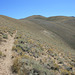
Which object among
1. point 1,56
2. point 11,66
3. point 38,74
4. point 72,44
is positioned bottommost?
point 72,44

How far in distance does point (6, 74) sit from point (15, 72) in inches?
23.3

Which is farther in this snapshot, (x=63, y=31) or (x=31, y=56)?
(x=63, y=31)

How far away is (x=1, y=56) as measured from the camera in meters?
6.68

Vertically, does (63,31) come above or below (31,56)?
above

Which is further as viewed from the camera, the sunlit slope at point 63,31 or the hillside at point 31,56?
the sunlit slope at point 63,31

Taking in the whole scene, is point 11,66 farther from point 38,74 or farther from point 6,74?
point 38,74

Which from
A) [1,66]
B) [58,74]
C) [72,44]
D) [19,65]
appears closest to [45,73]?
[58,74]

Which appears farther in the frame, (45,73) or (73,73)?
(73,73)

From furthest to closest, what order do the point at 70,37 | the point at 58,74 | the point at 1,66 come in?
the point at 70,37, the point at 58,74, the point at 1,66

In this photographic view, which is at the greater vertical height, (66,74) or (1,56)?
(1,56)

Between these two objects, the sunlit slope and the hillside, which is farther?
the sunlit slope

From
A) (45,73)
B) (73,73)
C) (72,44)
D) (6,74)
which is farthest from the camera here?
(72,44)

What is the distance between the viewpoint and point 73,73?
787cm

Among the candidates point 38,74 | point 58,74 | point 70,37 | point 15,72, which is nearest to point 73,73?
point 58,74
